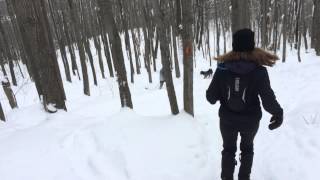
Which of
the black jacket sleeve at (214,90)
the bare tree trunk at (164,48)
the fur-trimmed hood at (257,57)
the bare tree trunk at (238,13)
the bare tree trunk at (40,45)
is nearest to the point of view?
the fur-trimmed hood at (257,57)

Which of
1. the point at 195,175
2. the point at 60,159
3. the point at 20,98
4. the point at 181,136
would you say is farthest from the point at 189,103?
the point at 20,98

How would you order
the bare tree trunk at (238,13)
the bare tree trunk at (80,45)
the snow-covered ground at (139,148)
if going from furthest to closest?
1. the bare tree trunk at (80,45)
2. the bare tree trunk at (238,13)
3. the snow-covered ground at (139,148)

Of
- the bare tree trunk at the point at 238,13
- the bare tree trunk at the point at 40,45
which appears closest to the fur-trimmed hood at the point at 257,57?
the bare tree trunk at the point at 40,45

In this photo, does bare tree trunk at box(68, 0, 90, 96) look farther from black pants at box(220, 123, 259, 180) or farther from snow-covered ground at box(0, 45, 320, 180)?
black pants at box(220, 123, 259, 180)

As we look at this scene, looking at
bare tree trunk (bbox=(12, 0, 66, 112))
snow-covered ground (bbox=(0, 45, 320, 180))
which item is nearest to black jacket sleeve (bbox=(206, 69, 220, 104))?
snow-covered ground (bbox=(0, 45, 320, 180))

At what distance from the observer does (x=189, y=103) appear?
25.0 ft

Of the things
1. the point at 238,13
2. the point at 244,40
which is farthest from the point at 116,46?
the point at 244,40

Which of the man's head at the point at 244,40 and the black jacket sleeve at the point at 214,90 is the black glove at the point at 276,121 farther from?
the man's head at the point at 244,40

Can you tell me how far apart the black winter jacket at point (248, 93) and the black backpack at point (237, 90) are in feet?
0.08

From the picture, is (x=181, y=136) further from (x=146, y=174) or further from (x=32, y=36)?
(x=32, y=36)

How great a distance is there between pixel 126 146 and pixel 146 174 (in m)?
0.77

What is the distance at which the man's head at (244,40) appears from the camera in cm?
405

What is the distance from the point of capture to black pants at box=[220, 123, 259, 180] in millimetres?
4375

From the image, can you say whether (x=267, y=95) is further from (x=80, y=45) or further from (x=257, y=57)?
(x=80, y=45)
